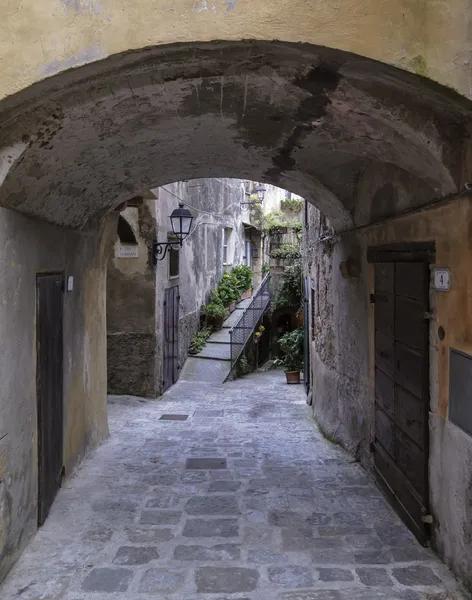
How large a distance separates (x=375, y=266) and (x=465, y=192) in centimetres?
212

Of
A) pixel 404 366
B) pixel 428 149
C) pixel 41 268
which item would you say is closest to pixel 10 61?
pixel 41 268

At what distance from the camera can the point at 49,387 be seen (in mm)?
4316

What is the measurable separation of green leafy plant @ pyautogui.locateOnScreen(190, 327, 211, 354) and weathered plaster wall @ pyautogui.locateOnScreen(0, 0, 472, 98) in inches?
455

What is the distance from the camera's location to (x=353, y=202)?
5551mm

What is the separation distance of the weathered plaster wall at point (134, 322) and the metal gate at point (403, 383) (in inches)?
224

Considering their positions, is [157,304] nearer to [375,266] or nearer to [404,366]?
[375,266]

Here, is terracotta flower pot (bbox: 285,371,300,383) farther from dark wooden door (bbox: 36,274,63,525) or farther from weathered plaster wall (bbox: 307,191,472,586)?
dark wooden door (bbox: 36,274,63,525)

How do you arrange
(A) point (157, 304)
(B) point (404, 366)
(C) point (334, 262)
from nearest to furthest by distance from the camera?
(B) point (404, 366) < (C) point (334, 262) < (A) point (157, 304)

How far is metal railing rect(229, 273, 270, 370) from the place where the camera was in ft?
44.6

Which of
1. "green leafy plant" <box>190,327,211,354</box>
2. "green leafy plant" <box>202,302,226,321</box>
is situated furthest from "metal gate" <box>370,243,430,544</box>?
"green leafy plant" <box>202,302,226,321</box>

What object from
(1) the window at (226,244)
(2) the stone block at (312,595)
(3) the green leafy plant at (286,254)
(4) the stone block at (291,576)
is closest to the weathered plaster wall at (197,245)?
(1) the window at (226,244)

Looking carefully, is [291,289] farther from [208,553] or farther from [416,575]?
[416,575]

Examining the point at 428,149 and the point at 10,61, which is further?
the point at 428,149

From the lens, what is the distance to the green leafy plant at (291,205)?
2742 cm
